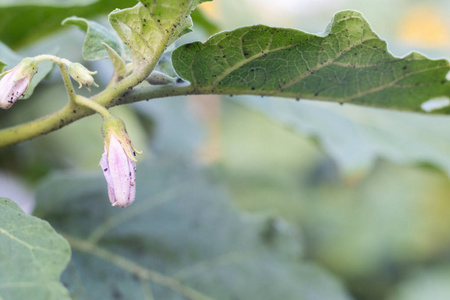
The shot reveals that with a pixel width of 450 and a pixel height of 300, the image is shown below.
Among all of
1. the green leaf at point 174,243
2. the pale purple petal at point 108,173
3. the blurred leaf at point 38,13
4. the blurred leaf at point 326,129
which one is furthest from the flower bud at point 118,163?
the blurred leaf at point 326,129

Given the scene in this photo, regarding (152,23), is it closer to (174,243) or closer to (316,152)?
(174,243)

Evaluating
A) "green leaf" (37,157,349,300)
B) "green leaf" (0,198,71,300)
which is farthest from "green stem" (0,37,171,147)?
"green leaf" (37,157,349,300)

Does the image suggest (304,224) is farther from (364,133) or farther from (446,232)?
(364,133)

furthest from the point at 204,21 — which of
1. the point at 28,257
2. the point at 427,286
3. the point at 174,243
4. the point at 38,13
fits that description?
the point at 427,286

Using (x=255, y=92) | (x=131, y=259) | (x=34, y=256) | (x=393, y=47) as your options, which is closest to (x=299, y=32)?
(x=255, y=92)

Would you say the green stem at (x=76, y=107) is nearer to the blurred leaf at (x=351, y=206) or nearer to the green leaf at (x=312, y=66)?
the green leaf at (x=312, y=66)
